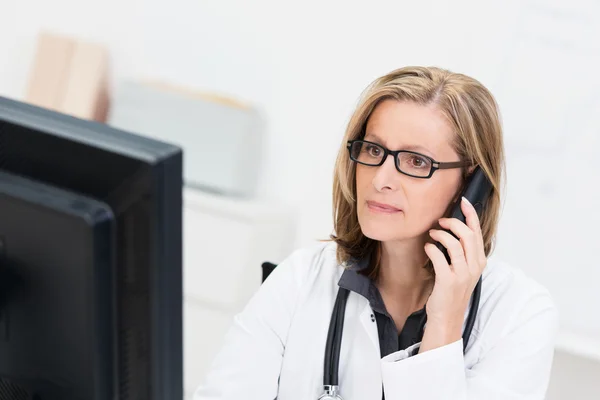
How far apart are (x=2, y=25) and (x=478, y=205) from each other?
2.52 m

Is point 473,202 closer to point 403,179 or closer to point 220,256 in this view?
point 403,179

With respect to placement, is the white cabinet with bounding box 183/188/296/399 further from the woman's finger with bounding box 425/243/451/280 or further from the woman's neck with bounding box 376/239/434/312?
the woman's finger with bounding box 425/243/451/280

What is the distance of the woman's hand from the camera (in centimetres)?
142

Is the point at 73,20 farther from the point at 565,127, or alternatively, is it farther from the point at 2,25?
the point at 565,127

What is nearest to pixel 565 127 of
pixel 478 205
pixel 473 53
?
pixel 473 53

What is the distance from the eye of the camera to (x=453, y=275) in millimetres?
1442

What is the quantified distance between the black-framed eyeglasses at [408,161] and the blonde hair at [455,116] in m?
0.05

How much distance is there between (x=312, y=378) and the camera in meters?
1.53

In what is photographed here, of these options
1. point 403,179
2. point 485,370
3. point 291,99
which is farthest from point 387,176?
point 291,99

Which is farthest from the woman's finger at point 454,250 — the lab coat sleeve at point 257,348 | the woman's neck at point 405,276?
the lab coat sleeve at point 257,348

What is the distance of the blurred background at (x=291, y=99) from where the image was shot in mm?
2352

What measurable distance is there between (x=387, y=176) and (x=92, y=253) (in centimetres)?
79

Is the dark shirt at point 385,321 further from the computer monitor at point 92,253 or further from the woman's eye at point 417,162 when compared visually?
the computer monitor at point 92,253

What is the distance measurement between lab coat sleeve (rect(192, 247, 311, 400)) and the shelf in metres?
1.02
